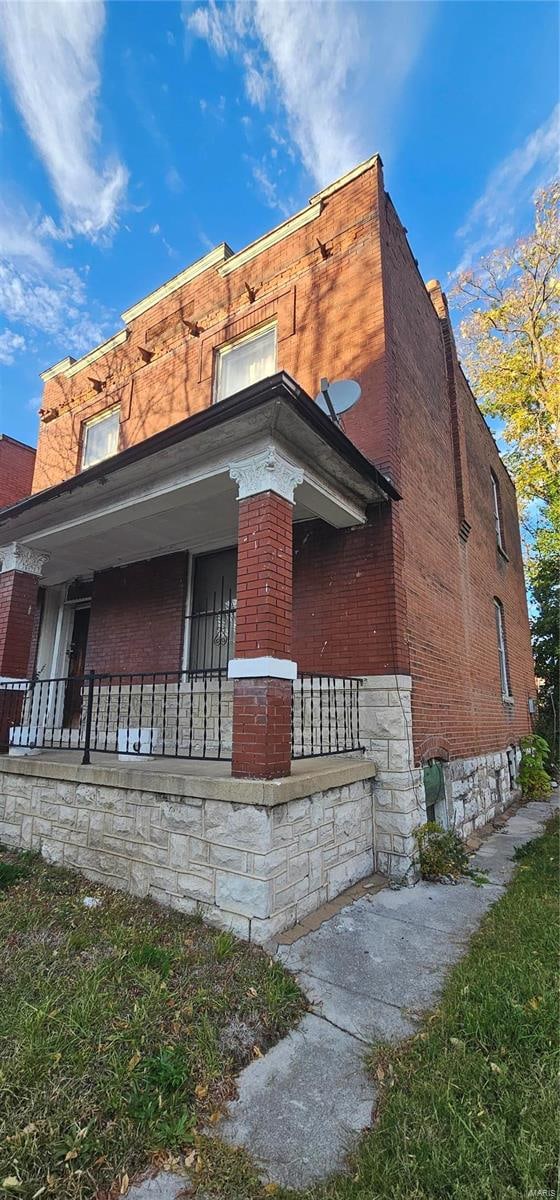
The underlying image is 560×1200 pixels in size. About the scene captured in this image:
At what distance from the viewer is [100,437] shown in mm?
9578

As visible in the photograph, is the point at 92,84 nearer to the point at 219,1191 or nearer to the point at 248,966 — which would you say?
the point at 248,966

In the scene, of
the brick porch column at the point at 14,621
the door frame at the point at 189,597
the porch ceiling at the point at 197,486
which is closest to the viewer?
the porch ceiling at the point at 197,486

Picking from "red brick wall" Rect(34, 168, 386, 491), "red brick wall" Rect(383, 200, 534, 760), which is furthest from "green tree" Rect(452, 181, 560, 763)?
"red brick wall" Rect(34, 168, 386, 491)

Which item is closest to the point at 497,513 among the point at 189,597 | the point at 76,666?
the point at 189,597

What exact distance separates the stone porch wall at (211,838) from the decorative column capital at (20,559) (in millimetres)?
2443

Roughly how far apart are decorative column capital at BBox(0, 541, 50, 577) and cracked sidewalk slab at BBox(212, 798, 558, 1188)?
5.22 meters

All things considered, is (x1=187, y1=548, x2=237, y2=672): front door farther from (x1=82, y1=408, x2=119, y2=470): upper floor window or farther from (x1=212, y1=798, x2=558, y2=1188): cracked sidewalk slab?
(x1=82, y1=408, x2=119, y2=470): upper floor window

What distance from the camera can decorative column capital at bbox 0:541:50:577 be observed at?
6457 mm

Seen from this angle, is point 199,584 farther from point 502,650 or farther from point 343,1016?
point 502,650

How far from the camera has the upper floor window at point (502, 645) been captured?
1062 cm

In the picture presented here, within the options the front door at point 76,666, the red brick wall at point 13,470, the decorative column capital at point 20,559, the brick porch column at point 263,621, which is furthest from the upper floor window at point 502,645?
the red brick wall at point 13,470

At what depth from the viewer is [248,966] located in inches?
121

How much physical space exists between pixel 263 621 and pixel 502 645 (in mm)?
8482

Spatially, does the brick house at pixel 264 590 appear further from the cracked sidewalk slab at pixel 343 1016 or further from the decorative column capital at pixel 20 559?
the cracked sidewalk slab at pixel 343 1016
